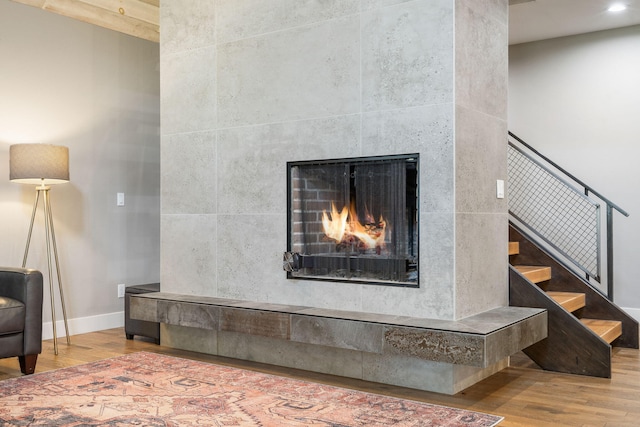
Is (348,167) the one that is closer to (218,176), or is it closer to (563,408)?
(218,176)

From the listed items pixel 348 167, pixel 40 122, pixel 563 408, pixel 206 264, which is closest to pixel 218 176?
pixel 206 264

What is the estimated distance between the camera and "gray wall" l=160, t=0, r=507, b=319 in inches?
143

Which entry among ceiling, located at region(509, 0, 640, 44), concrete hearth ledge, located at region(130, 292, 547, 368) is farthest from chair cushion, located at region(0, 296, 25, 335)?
ceiling, located at region(509, 0, 640, 44)

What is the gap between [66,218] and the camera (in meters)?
5.35

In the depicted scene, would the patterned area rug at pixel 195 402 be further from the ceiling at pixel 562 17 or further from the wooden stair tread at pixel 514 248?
the ceiling at pixel 562 17

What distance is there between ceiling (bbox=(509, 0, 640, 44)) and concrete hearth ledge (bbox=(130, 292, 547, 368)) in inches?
104

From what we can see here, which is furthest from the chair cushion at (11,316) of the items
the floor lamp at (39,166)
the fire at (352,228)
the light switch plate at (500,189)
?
the light switch plate at (500,189)

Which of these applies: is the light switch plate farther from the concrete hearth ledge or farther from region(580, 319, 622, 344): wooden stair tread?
region(580, 319, 622, 344): wooden stair tread

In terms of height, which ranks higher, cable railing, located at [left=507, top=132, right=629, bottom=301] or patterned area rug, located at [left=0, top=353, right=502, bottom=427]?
cable railing, located at [left=507, top=132, right=629, bottom=301]

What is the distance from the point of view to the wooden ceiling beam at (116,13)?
5.27 m

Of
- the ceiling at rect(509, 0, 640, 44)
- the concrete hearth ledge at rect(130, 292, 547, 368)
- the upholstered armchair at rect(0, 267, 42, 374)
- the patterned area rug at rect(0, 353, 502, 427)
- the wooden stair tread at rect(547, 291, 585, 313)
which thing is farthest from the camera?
the ceiling at rect(509, 0, 640, 44)

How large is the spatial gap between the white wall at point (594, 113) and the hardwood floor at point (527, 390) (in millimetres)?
1683

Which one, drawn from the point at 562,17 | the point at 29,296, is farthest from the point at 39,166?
the point at 562,17

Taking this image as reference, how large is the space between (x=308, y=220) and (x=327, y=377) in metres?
1.00
